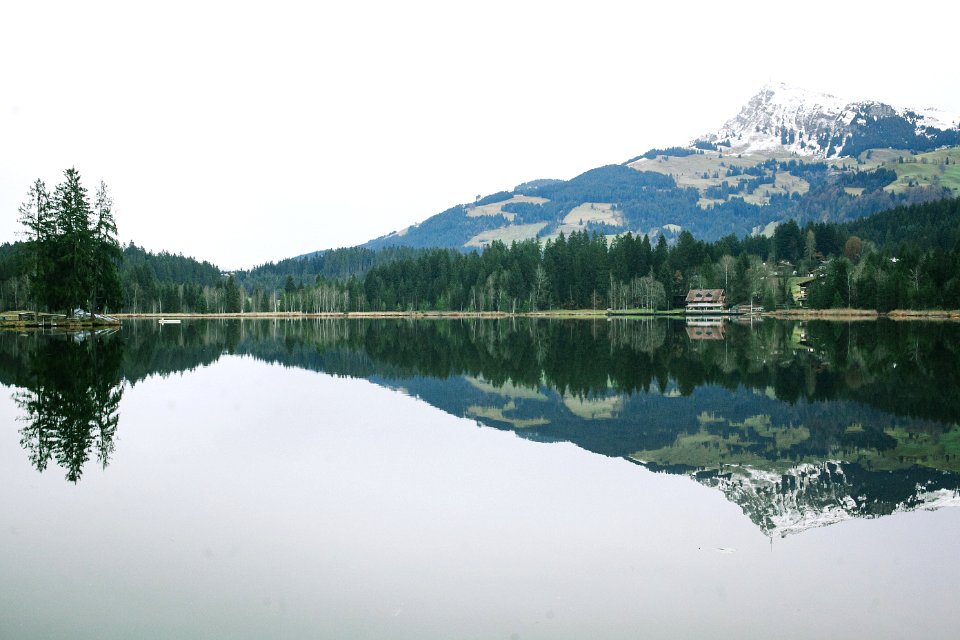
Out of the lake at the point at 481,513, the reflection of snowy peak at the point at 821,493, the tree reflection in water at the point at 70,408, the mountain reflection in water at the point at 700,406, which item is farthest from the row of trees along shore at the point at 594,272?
the reflection of snowy peak at the point at 821,493

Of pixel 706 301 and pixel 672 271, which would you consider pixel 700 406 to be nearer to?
pixel 706 301

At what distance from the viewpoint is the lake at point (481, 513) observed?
945cm

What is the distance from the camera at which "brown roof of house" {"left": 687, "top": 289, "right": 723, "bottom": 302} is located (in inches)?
5856

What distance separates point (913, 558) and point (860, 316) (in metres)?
124

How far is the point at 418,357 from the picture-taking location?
50.1m

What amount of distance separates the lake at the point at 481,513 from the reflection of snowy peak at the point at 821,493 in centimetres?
7

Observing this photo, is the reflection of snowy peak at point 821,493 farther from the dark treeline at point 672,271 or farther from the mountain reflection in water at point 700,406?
the dark treeline at point 672,271

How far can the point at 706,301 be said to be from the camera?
150m

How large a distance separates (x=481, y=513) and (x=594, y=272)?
489 ft

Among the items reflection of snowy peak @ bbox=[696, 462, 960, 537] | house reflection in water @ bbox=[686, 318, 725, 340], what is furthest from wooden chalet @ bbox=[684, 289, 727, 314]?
reflection of snowy peak @ bbox=[696, 462, 960, 537]

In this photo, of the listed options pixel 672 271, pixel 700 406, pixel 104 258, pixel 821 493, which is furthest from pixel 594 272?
pixel 821 493

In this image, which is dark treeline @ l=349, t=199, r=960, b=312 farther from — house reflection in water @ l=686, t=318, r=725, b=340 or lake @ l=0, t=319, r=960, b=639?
lake @ l=0, t=319, r=960, b=639

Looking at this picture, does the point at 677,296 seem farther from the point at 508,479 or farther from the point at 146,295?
the point at 508,479

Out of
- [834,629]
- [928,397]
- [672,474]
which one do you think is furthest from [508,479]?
[928,397]
